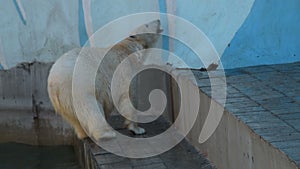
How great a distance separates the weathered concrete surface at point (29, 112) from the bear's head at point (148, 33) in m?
1.31

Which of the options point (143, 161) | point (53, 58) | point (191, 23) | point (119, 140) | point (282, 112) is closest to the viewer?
point (282, 112)

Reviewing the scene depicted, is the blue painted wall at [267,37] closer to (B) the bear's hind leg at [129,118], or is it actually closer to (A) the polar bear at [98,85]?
(A) the polar bear at [98,85]

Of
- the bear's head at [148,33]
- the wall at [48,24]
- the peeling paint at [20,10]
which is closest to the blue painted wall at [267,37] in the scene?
the bear's head at [148,33]

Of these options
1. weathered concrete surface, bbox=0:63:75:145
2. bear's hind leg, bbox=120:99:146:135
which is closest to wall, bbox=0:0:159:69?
weathered concrete surface, bbox=0:63:75:145

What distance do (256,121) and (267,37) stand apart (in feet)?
6.26

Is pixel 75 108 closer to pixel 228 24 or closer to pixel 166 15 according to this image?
pixel 166 15

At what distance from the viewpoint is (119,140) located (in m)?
5.02

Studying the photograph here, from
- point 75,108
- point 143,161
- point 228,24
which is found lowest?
point 143,161

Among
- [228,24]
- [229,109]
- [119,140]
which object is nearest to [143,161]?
[119,140]

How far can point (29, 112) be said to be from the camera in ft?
19.6

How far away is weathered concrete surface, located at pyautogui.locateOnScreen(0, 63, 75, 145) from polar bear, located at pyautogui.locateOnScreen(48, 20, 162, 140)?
103 centimetres

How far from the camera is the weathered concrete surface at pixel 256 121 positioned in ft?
10.7

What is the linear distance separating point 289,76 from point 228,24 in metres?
0.84

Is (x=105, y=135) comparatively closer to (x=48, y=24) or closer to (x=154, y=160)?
(x=154, y=160)
